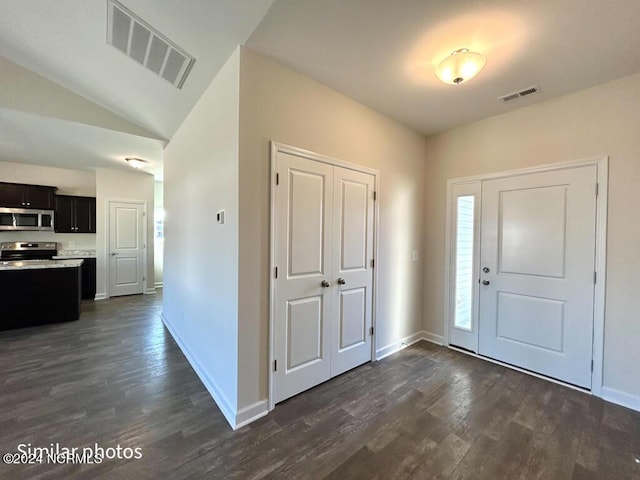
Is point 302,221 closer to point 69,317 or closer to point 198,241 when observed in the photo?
point 198,241

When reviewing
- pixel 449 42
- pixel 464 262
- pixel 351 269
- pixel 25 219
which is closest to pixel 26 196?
pixel 25 219

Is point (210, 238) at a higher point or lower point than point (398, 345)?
higher

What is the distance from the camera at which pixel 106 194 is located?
580 cm

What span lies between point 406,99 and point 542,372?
3.05 metres

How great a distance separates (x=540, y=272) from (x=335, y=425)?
2.47 metres

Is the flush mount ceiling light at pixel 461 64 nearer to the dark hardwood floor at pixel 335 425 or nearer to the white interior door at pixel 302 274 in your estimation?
the white interior door at pixel 302 274

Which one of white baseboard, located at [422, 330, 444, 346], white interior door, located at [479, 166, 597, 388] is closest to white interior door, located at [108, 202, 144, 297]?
white baseboard, located at [422, 330, 444, 346]

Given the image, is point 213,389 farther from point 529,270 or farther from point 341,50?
point 529,270

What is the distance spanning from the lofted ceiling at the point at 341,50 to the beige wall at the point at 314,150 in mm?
156

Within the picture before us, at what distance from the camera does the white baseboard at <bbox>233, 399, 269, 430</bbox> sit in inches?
76.7

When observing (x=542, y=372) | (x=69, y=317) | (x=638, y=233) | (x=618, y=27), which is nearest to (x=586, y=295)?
(x=638, y=233)

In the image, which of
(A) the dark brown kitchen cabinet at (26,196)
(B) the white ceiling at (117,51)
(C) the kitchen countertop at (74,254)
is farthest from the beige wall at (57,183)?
(B) the white ceiling at (117,51)

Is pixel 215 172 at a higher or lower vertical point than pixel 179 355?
higher

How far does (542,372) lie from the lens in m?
2.69
